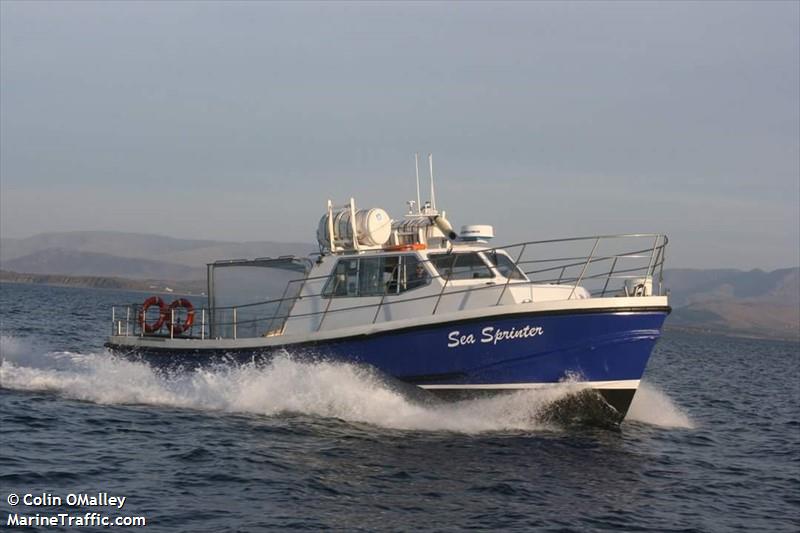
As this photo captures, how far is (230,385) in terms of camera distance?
50.0 ft

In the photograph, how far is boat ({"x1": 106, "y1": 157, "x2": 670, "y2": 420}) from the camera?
43.7 feet

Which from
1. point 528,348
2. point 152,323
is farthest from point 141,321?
point 528,348

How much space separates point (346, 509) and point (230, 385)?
616cm

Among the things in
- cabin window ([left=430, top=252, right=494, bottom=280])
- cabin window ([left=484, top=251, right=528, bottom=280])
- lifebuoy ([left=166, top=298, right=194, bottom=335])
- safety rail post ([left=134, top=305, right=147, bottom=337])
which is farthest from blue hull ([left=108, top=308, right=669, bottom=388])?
safety rail post ([left=134, top=305, right=147, bottom=337])

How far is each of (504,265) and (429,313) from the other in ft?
5.54

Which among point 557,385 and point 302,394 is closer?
point 557,385

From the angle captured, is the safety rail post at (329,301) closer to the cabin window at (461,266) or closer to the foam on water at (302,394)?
the foam on water at (302,394)

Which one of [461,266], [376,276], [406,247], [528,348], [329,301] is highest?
[406,247]

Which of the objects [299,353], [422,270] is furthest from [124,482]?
[422,270]

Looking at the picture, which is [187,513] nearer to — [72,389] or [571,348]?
[571,348]

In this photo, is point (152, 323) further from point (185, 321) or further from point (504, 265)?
point (504, 265)

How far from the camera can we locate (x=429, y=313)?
14164mm

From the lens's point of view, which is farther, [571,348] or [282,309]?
[282,309]

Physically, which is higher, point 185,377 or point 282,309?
point 282,309
